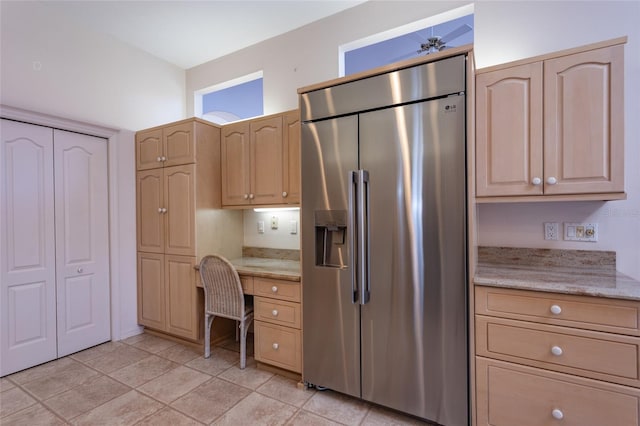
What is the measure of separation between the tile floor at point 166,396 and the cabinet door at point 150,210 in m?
1.08

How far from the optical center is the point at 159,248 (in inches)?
123

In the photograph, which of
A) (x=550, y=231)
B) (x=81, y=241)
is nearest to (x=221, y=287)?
(x=81, y=241)

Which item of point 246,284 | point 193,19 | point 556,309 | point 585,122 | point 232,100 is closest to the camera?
point 556,309

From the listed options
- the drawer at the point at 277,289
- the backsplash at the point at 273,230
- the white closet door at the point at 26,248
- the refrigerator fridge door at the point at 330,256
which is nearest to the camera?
the refrigerator fridge door at the point at 330,256

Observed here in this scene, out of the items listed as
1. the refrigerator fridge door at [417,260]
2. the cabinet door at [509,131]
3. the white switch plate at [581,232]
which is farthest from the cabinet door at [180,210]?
the white switch plate at [581,232]

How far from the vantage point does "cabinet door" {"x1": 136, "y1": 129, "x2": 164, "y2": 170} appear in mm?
3109

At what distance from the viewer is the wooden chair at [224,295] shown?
98.7 inches

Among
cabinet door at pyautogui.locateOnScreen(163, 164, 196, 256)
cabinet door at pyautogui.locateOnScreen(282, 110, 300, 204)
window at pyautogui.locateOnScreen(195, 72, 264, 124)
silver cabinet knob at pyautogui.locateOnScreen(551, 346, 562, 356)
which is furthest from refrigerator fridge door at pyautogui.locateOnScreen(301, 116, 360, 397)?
window at pyautogui.locateOnScreen(195, 72, 264, 124)

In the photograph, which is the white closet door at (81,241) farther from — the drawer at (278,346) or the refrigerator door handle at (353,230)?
the refrigerator door handle at (353,230)

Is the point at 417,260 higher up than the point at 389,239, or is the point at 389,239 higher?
the point at 389,239

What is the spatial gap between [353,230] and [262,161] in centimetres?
127

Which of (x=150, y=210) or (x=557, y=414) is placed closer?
(x=557, y=414)

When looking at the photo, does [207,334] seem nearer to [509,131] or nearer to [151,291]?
[151,291]

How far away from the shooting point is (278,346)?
94.0 inches
